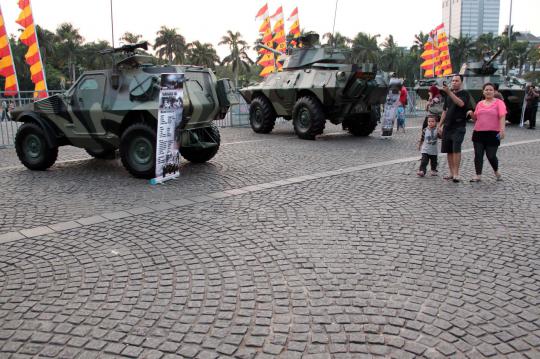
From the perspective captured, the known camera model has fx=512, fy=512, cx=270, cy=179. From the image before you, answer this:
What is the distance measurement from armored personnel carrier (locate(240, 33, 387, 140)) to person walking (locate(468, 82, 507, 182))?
5.45 metres

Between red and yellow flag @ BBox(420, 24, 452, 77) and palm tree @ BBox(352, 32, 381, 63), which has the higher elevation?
palm tree @ BBox(352, 32, 381, 63)

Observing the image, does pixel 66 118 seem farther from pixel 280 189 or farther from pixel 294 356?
pixel 294 356

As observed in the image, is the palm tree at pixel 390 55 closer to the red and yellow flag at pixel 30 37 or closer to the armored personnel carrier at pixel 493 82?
the armored personnel carrier at pixel 493 82

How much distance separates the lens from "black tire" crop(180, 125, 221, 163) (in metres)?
9.81

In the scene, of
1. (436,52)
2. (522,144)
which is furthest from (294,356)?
(436,52)

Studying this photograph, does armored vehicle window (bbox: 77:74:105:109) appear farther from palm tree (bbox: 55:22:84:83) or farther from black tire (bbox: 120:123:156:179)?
palm tree (bbox: 55:22:84:83)

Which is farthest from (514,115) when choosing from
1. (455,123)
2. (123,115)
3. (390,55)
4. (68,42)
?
(390,55)

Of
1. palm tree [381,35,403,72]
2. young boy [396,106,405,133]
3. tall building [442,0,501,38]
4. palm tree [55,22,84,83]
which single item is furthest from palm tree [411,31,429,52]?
young boy [396,106,405,133]

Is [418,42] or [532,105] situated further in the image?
[418,42]

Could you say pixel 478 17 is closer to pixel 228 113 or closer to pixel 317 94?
pixel 228 113

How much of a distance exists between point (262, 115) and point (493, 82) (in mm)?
10009

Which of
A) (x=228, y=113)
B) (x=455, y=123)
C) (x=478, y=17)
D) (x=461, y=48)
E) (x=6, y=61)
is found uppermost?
(x=478, y=17)

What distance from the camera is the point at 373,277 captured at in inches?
168

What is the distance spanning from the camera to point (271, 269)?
446 cm
